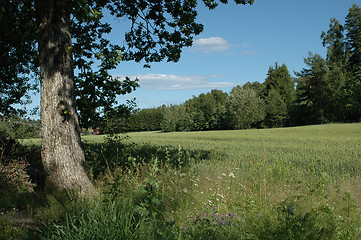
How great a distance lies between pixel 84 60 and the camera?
26.5ft

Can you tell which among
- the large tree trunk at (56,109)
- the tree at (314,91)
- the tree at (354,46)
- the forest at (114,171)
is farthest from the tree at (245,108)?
the large tree trunk at (56,109)

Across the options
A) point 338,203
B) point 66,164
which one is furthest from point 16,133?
point 338,203

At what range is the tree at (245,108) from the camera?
5119 cm

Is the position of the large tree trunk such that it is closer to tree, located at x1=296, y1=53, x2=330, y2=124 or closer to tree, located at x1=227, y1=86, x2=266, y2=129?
tree, located at x1=227, y1=86, x2=266, y2=129

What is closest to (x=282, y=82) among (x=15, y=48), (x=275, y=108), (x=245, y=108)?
(x=275, y=108)

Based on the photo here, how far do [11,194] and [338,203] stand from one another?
21.5 ft

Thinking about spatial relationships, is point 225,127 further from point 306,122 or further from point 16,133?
point 16,133

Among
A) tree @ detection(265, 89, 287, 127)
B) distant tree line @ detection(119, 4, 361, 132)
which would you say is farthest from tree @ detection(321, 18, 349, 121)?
tree @ detection(265, 89, 287, 127)

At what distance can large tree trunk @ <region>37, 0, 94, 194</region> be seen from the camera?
567cm

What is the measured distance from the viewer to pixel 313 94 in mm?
49531

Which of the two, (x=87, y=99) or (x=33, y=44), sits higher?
(x=33, y=44)

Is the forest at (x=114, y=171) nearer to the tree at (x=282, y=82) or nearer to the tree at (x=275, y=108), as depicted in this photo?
the tree at (x=275, y=108)

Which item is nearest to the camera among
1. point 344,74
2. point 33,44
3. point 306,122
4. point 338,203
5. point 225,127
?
point 338,203

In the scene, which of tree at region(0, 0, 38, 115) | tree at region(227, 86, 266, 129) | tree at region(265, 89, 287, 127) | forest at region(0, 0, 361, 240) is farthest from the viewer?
tree at region(265, 89, 287, 127)
